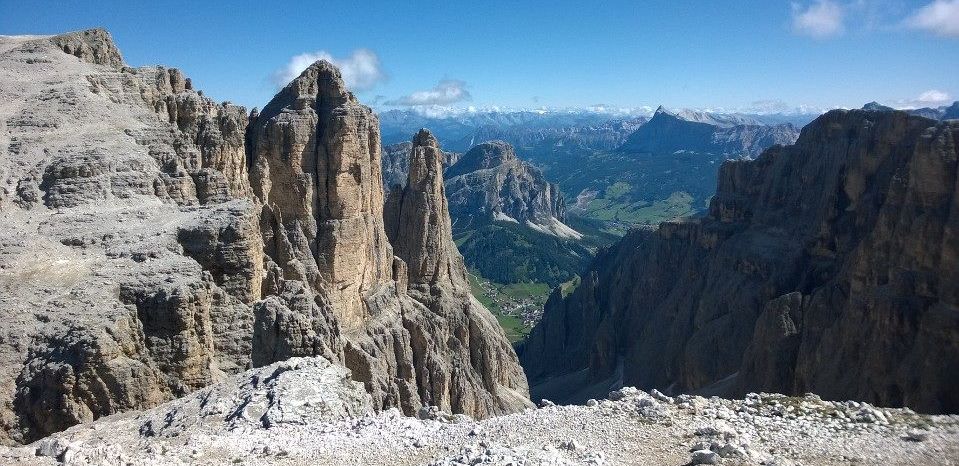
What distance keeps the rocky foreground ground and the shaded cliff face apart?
2764 cm

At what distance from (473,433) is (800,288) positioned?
58.4 meters

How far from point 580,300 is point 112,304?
9983 centimetres

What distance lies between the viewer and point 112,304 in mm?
19062

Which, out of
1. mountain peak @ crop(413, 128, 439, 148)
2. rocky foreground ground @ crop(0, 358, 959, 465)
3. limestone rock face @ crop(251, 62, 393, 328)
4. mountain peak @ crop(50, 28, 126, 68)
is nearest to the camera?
rocky foreground ground @ crop(0, 358, 959, 465)

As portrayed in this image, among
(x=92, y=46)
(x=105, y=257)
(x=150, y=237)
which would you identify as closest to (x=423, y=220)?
(x=92, y=46)

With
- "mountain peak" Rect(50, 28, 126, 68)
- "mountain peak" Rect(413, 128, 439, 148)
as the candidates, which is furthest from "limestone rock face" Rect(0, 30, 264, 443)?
"mountain peak" Rect(413, 128, 439, 148)

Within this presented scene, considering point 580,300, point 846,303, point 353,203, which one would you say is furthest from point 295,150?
point 580,300

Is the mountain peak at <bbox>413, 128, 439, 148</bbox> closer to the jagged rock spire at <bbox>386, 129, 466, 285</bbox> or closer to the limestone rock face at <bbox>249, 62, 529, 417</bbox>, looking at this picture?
the jagged rock spire at <bbox>386, 129, 466, 285</bbox>

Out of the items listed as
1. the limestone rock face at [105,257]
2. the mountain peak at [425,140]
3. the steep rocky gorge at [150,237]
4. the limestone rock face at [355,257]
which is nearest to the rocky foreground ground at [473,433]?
the limestone rock face at [105,257]

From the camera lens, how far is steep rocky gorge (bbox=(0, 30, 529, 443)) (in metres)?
18.2

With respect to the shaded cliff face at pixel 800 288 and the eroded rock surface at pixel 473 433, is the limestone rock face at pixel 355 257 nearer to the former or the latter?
the eroded rock surface at pixel 473 433

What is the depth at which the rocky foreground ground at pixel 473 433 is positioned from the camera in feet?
52.7

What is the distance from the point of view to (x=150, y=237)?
72.1 ft

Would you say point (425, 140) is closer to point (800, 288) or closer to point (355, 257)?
point (355, 257)
